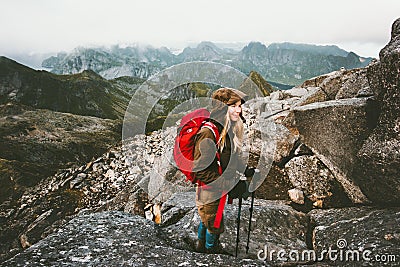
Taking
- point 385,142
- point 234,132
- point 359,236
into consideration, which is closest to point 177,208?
point 234,132

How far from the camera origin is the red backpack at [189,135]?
714 cm

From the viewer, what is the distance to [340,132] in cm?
1128

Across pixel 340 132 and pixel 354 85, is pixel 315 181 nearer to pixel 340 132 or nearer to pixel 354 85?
pixel 340 132

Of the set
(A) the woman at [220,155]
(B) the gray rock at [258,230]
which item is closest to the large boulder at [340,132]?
(B) the gray rock at [258,230]

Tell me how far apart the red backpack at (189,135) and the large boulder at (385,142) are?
19.7 feet

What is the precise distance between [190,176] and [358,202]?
7120mm

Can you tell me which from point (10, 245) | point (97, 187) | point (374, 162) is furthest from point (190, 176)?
point (10, 245)

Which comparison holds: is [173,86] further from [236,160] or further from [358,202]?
[358,202]

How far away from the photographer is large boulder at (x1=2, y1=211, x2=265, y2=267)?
7.42 m

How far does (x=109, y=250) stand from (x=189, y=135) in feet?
13.0

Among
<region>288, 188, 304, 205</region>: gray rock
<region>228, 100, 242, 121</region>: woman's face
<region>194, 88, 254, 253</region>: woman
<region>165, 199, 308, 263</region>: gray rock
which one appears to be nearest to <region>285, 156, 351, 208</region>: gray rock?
<region>288, 188, 304, 205</region>: gray rock

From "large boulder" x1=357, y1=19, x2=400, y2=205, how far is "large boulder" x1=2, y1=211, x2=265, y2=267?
5257mm

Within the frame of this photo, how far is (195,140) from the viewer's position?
23.5 feet

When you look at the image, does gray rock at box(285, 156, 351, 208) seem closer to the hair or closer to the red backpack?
the hair
